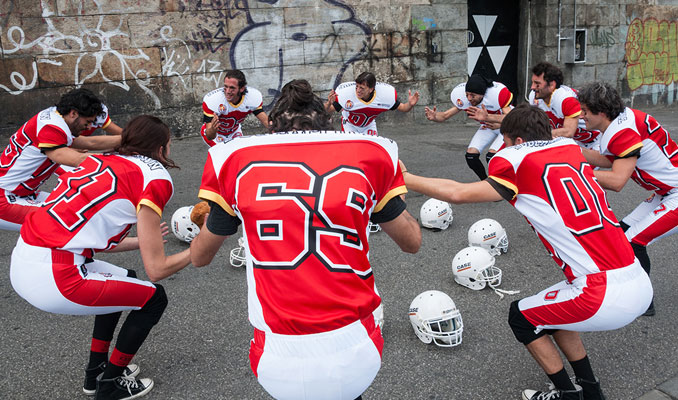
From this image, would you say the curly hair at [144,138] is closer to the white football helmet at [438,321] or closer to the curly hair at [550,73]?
the white football helmet at [438,321]

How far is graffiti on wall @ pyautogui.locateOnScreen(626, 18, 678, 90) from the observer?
58.4 feet

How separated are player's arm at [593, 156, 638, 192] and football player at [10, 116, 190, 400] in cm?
311

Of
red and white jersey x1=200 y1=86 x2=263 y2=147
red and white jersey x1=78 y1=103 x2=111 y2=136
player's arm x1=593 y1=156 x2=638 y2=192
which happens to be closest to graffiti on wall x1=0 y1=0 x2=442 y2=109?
red and white jersey x1=200 y1=86 x2=263 y2=147

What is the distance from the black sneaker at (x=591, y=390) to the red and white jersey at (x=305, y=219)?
6.10ft

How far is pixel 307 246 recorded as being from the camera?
213cm

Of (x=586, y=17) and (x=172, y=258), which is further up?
(x=586, y=17)

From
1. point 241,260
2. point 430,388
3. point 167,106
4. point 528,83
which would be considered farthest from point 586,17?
point 430,388

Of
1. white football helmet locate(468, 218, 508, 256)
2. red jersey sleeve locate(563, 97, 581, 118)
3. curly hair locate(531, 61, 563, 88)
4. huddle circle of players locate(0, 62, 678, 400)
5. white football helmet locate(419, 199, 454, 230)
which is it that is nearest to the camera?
huddle circle of players locate(0, 62, 678, 400)

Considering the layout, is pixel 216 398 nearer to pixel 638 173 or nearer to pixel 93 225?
pixel 93 225

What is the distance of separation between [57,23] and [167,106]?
99.9 inches

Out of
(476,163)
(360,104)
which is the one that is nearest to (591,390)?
(476,163)

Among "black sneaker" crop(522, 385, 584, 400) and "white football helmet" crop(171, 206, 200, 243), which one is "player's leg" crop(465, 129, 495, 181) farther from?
"black sneaker" crop(522, 385, 584, 400)

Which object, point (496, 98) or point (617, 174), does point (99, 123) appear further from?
point (496, 98)

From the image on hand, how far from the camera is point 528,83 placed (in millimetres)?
16141
